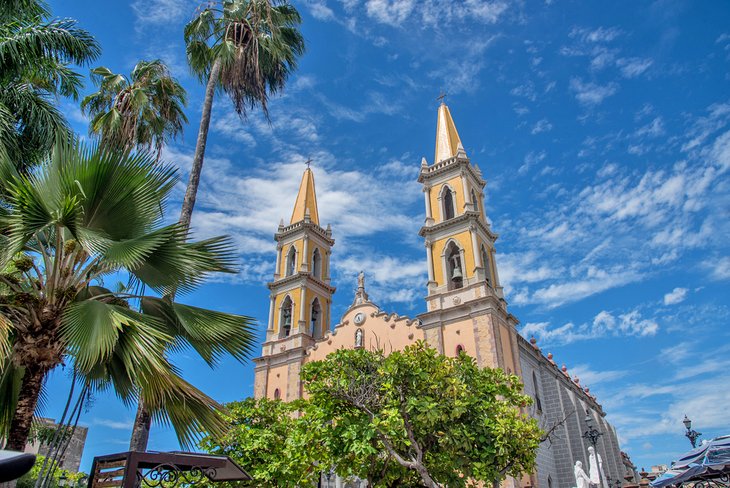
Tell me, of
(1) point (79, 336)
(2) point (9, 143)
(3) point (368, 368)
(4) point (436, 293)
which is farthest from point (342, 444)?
(4) point (436, 293)

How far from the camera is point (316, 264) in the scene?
119 ft

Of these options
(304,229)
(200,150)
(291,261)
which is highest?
(304,229)

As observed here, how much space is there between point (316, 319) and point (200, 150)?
2257 cm

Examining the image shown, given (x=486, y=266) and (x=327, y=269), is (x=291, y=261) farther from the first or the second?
(x=486, y=266)

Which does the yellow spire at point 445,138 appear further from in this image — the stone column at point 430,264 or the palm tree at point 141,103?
the palm tree at point 141,103

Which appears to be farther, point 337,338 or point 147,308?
point 337,338

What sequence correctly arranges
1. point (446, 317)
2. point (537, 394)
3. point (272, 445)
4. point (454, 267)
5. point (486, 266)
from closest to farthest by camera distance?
point (272, 445) < point (446, 317) < point (537, 394) < point (454, 267) < point (486, 266)

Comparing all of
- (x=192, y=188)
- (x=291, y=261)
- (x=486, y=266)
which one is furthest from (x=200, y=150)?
(x=291, y=261)

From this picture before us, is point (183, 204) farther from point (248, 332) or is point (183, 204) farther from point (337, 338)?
point (337, 338)

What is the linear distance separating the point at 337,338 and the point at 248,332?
22147mm

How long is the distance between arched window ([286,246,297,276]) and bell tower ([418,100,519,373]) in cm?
984

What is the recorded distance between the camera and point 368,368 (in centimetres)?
1503

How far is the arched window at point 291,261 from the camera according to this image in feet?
116

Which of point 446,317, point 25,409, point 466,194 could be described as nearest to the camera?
point 25,409
